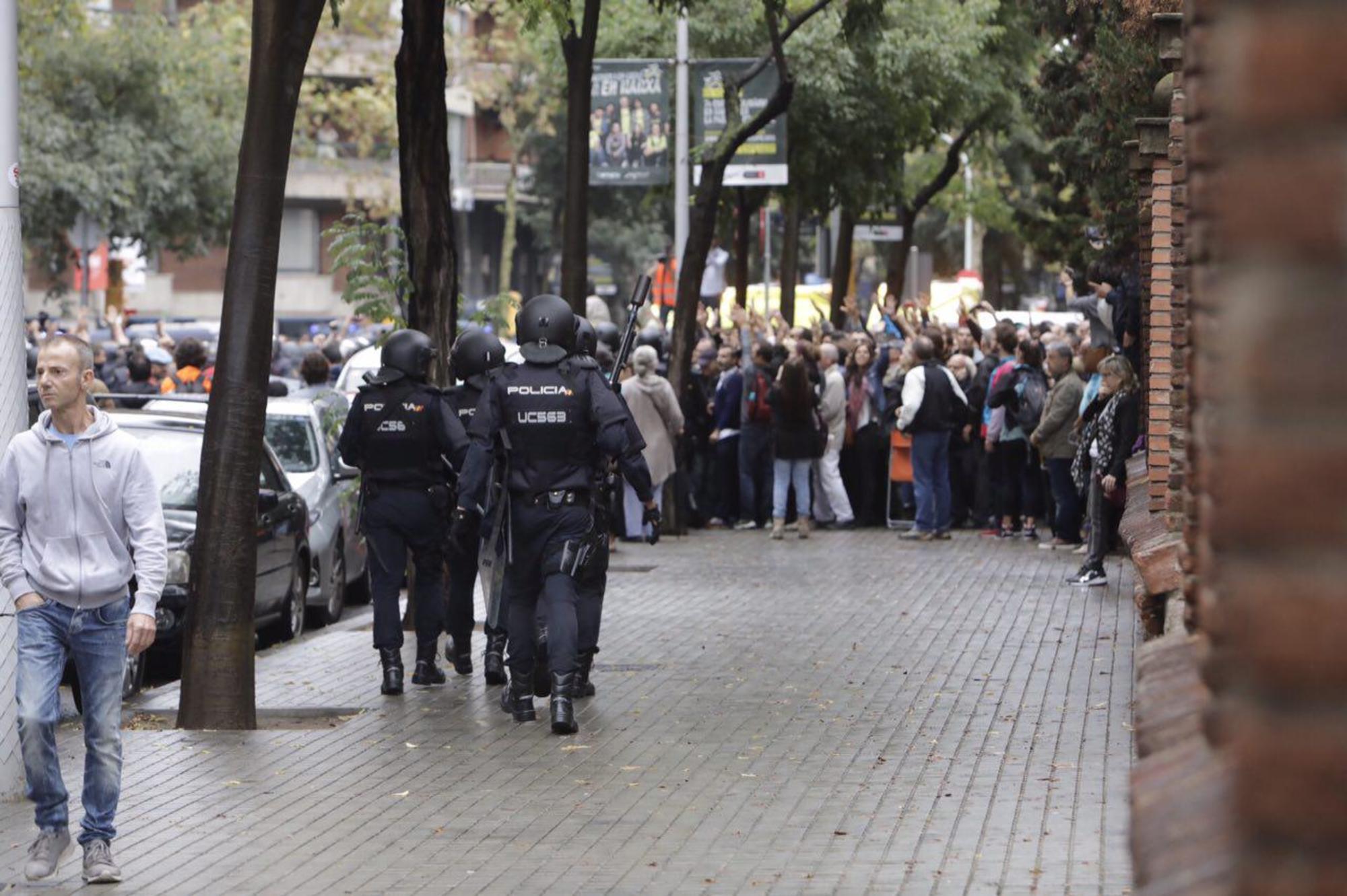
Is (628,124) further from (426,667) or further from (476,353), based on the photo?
(426,667)

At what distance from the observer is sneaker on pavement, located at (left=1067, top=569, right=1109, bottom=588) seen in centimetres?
1691

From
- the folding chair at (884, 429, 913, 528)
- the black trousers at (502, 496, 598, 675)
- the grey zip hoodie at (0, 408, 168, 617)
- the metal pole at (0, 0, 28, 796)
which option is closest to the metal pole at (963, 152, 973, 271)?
the folding chair at (884, 429, 913, 528)

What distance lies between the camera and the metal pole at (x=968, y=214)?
45812 mm

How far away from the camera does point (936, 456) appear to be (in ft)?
69.2

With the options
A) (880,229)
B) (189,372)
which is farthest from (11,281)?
(880,229)

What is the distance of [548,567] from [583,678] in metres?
1.03

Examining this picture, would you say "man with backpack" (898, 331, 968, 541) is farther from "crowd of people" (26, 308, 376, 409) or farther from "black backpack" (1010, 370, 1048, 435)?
"crowd of people" (26, 308, 376, 409)

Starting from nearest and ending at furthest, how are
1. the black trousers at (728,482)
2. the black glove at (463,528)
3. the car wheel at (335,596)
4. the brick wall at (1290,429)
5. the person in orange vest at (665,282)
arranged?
the brick wall at (1290,429)
the black glove at (463,528)
the car wheel at (335,596)
the black trousers at (728,482)
the person in orange vest at (665,282)

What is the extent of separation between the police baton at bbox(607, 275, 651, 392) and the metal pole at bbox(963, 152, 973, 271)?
30548mm

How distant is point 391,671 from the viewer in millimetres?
11664

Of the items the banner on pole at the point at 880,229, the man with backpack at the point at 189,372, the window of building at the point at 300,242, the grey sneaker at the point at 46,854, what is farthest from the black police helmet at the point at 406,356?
the window of building at the point at 300,242

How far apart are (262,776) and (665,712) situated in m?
2.28

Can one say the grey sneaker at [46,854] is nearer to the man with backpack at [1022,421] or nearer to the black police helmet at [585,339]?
the black police helmet at [585,339]

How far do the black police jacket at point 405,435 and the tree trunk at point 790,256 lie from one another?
22084mm
